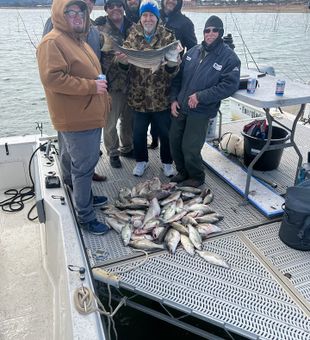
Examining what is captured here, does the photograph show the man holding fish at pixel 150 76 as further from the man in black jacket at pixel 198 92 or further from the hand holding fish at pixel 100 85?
the hand holding fish at pixel 100 85

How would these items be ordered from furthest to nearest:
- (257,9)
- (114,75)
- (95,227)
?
(257,9), (114,75), (95,227)

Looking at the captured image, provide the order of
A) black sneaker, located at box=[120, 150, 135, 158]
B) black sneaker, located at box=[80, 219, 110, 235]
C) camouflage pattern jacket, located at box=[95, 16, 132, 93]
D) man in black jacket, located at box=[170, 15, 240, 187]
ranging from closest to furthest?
black sneaker, located at box=[80, 219, 110, 235], man in black jacket, located at box=[170, 15, 240, 187], camouflage pattern jacket, located at box=[95, 16, 132, 93], black sneaker, located at box=[120, 150, 135, 158]

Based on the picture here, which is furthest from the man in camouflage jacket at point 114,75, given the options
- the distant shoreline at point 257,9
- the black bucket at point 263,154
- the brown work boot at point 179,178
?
the distant shoreline at point 257,9

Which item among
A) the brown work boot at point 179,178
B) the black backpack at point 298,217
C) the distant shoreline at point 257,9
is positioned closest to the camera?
the black backpack at point 298,217

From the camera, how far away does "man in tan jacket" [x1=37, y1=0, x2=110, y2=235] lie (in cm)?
218

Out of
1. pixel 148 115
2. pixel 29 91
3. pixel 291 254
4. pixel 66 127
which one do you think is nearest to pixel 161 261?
A: pixel 291 254

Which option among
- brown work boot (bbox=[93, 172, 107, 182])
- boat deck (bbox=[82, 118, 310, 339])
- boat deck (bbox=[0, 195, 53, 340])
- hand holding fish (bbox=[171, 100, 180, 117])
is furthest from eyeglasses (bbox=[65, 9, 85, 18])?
boat deck (bbox=[0, 195, 53, 340])

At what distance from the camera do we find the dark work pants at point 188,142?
3.18 metres

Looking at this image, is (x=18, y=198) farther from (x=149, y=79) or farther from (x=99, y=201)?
(x=149, y=79)

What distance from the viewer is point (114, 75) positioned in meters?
3.44

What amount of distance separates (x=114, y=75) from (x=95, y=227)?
1.51 m

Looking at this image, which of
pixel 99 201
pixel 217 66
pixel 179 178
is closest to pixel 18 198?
pixel 99 201

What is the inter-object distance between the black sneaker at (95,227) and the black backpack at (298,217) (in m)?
1.38

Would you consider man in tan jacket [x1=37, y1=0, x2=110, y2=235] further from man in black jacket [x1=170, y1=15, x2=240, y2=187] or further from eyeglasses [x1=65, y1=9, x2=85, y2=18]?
man in black jacket [x1=170, y1=15, x2=240, y2=187]
